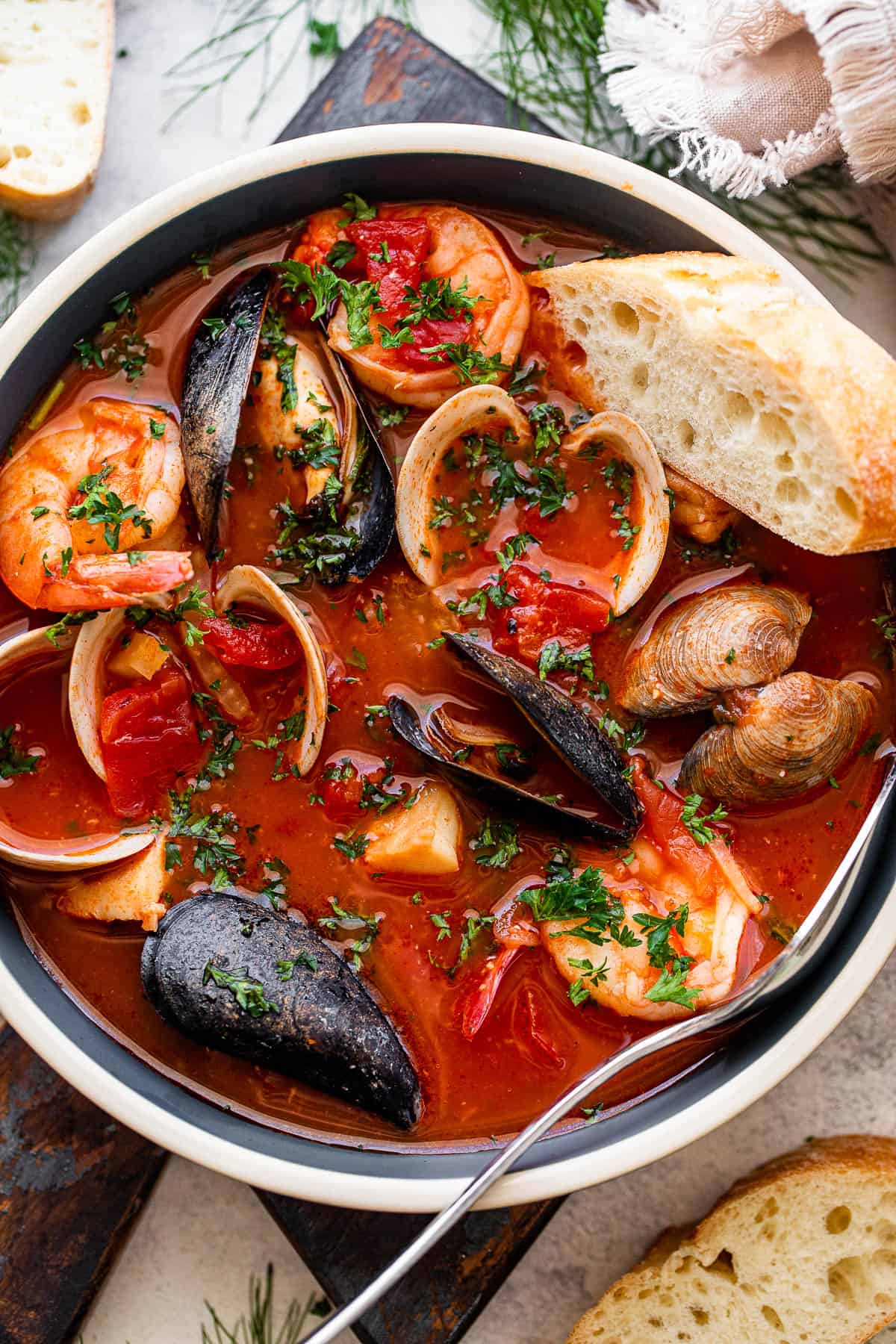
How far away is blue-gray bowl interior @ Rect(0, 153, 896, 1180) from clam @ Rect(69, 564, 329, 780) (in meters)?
0.48

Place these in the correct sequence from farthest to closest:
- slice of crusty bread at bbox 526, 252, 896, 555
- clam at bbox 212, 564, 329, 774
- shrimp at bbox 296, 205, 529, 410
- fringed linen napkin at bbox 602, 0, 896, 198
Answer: fringed linen napkin at bbox 602, 0, 896, 198 < shrimp at bbox 296, 205, 529, 410 < clam at bbox 212, 564, 329, 774 < slice of crusty bread at bbox 526, 252, 896, 555

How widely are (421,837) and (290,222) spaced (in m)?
1.56

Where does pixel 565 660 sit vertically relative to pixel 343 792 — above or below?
above

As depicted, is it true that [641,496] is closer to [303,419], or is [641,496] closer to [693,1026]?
[303,419]

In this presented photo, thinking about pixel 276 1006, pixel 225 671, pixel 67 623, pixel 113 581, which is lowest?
pixel 276 1006

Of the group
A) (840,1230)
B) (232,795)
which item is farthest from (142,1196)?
(840,1230)

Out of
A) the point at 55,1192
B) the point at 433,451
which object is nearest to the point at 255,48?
the point at 433,451

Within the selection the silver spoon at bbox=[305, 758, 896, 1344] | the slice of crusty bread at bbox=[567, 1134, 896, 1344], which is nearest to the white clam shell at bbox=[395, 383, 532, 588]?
the silver spoon at bbox=[305, 758, 896, 1344]

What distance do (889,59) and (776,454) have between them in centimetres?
104

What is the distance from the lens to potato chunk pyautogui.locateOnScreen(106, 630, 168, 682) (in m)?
2.82

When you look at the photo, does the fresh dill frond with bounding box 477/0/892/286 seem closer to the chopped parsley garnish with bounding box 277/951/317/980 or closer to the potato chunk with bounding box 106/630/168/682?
the potato chunk with bounding box 106/630/168/682

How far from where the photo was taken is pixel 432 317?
2820 mm

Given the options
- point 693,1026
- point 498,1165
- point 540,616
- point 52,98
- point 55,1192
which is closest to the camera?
point 498,1165

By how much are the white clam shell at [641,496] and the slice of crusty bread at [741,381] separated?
9cm
